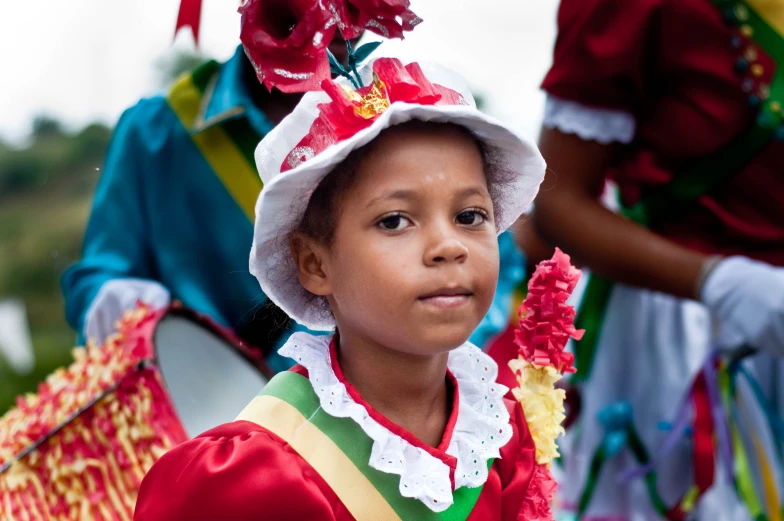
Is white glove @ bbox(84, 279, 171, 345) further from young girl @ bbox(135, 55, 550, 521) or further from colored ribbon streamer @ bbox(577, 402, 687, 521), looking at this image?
colored ribbon streamer @ bbox(577, 402, 687, 521)

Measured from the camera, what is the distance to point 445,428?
→ 116cm

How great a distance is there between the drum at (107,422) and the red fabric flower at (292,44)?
1.64ft

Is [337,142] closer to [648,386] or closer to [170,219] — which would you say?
[170,219]

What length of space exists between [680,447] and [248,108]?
1.10 m

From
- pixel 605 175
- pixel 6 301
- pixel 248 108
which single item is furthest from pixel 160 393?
pixel 6 301

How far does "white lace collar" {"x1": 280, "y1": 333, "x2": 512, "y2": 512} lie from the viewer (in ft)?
3.43

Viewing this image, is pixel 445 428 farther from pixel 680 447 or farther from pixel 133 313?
pixel 680 447

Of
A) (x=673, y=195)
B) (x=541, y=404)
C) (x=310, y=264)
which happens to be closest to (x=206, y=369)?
(x=310, y=264)

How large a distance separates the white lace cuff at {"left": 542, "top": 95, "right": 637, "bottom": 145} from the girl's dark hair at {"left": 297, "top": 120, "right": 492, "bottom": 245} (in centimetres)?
76

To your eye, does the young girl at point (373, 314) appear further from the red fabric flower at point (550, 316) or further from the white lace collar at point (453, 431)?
the red fabric flower at point (550, 316)

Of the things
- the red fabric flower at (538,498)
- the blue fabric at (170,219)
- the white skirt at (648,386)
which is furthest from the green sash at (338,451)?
the white skirt at (648,386)

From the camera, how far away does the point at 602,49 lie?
1758 mm

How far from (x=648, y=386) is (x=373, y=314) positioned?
45.1 inches

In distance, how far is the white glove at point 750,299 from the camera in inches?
68.2
